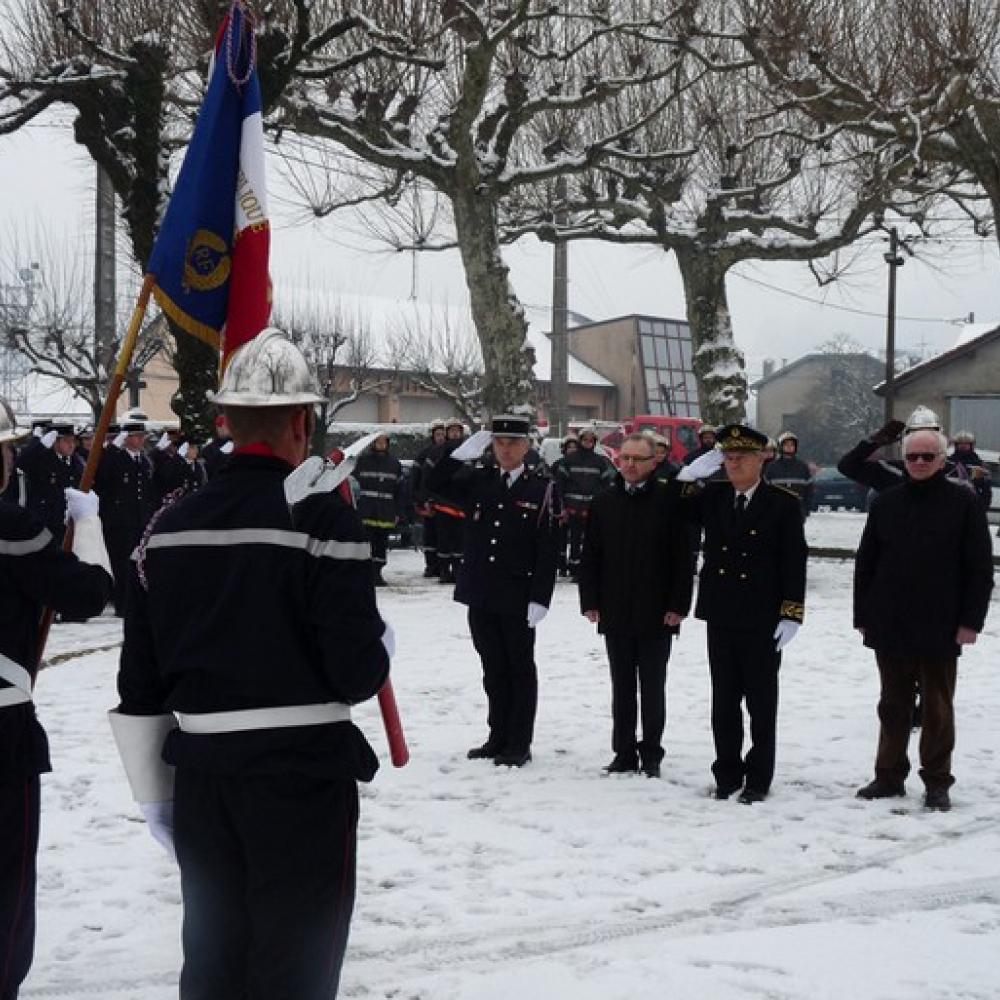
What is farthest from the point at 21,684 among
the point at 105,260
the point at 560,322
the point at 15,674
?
the point at 560,322

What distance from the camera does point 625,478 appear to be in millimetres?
7402

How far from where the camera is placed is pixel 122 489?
13.5 m

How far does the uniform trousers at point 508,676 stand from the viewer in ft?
24.3

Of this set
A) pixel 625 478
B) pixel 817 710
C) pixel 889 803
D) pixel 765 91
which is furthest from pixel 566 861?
pixel 765 91

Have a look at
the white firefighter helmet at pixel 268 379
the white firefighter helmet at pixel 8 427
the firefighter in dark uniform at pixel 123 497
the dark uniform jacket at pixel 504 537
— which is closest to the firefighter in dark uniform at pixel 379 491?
the firefighter in dark uniform at pixel 123 497

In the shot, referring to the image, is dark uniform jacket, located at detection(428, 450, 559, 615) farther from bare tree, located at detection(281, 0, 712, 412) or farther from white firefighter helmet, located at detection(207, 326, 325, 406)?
bare tree, located at detection(281, 0, 712, 412)

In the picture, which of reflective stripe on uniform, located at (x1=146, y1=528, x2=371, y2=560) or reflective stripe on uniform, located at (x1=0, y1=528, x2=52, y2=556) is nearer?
Result: reflective stripe on uniform, located at (x1=146, y1=528, x2=371, y2=560)

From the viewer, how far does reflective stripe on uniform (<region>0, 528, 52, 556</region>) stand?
11.4 feet

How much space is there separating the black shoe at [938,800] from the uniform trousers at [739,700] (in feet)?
2.56

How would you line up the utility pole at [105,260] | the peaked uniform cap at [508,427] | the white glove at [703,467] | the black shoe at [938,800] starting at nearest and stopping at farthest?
the black shoe at [938,800]
the white glove at [703,467]
the peaked uniform cap at [508,427]
the utility pole at [105,260]

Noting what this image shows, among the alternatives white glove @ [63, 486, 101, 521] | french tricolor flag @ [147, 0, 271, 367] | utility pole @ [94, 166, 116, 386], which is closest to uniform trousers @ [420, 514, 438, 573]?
utility pole @ [94, 166, 116, 386]

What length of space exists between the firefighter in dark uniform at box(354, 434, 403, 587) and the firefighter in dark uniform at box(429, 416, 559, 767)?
334 inches

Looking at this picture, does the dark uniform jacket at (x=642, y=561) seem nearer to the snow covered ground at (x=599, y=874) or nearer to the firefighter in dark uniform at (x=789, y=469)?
the snow covered ground at (x=599, y=874)

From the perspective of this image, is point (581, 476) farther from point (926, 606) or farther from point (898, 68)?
point (926, 606)
